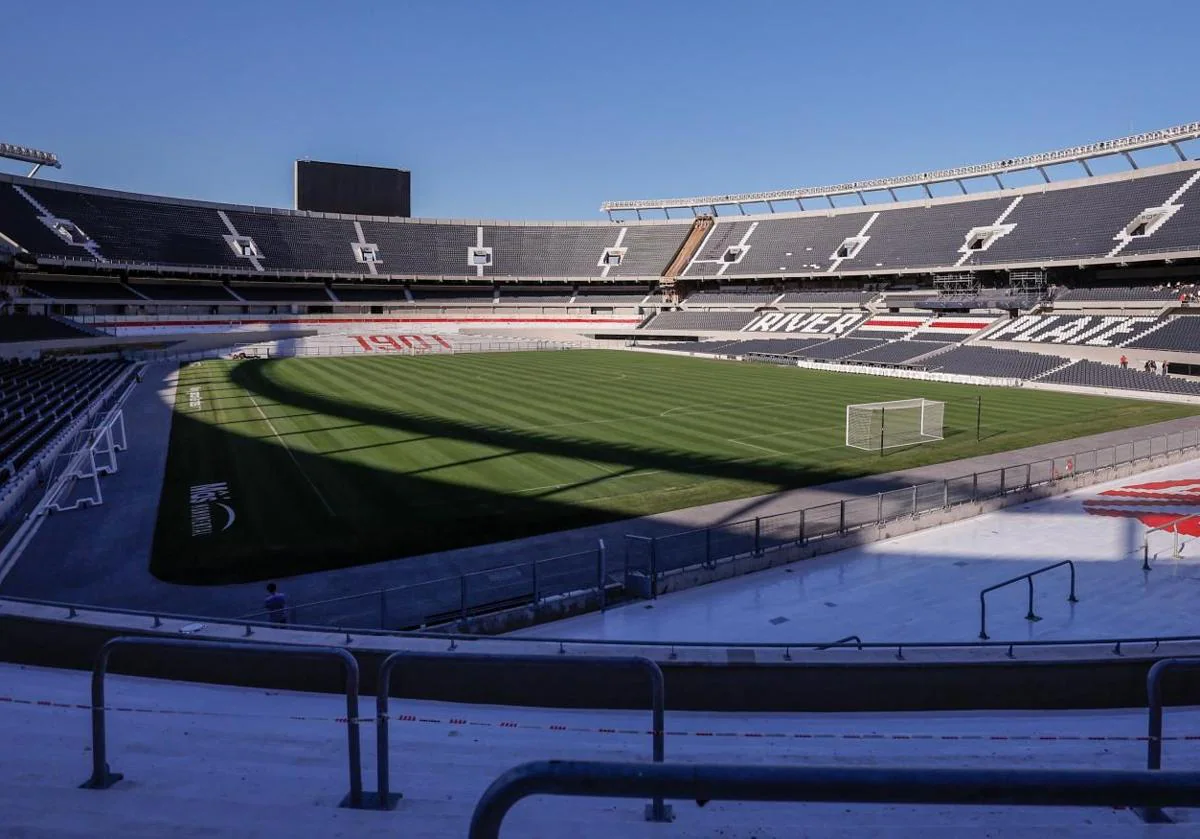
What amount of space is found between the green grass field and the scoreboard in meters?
49.4

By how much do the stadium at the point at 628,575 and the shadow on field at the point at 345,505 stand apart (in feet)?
0.48

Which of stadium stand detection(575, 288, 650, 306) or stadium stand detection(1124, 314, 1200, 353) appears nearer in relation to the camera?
stadium stand detection(1124, 314, 1200, 353)

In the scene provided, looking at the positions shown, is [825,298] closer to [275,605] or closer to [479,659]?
[275,605]

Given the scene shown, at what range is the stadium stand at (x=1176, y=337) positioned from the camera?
43.3 meters

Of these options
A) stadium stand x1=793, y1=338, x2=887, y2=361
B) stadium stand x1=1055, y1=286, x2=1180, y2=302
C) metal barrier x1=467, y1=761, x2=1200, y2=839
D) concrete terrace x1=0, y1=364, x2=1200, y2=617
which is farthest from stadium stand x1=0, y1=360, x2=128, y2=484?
stadium stand x1=1055, y1=286, x2=1180, y2=302

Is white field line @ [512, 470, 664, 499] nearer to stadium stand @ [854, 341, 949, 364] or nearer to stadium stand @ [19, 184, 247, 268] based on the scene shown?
stadium stand @ [854, 341, 949, 364]

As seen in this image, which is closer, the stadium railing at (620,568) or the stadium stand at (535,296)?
the stadium railing at (620,568)

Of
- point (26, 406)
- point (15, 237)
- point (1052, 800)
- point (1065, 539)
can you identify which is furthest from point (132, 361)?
point (1052, 800)

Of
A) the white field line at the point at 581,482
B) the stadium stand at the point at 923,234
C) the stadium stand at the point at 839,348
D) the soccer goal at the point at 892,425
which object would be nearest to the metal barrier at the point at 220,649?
the white field line at the point at 581,482

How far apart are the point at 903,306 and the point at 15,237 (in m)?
69.2

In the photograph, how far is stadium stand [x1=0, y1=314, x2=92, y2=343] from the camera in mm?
49562

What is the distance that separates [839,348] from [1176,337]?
2114 centimetres

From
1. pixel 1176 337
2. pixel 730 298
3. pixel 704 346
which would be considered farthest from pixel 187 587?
pixel 730 298

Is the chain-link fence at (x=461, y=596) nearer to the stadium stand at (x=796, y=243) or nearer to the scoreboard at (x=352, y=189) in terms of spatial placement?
the stadium stand at (x=796, y=243)
